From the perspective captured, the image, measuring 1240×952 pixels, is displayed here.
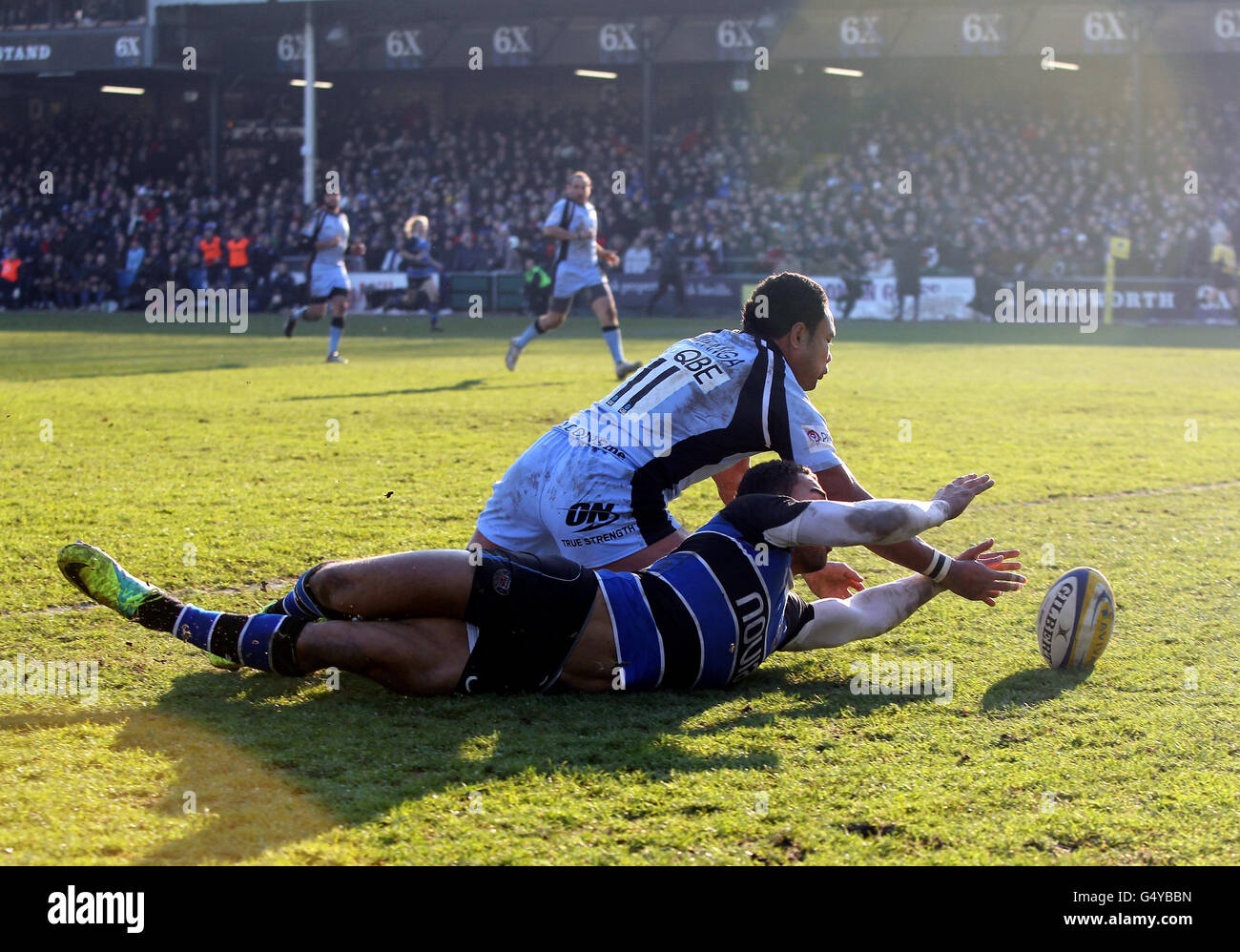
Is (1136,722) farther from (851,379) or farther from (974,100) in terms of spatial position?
(974,100)

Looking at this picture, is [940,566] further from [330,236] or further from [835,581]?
[330,236]

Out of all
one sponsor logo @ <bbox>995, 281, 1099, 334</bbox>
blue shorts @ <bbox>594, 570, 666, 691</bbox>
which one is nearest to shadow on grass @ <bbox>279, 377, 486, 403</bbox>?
blue shorts @ <bbox>594, 570, 666, 691</bbox>

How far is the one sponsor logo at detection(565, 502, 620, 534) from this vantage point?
4.84 metres

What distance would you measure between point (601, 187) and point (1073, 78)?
1390 centimetres

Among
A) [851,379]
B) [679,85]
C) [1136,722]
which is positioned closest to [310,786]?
[1136,722]

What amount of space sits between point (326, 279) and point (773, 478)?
14.1 m

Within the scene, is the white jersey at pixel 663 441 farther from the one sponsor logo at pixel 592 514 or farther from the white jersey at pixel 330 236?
the white jersey at pixel 330 236

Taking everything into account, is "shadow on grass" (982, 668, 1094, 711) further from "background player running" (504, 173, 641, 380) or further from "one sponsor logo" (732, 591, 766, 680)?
"background player running" (504, 173, 641, 380)

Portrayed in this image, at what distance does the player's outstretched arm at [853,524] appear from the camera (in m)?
4.21

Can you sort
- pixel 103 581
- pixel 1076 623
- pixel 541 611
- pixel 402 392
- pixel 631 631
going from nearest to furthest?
pixel 541 611 < pixel 631 631 < pixel 103 581 < pixel 1076 623 < pixel 402 392

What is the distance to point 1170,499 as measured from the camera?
27.1 ft

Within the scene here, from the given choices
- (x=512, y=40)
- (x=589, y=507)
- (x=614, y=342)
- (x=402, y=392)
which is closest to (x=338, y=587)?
(x=589, y=507)
